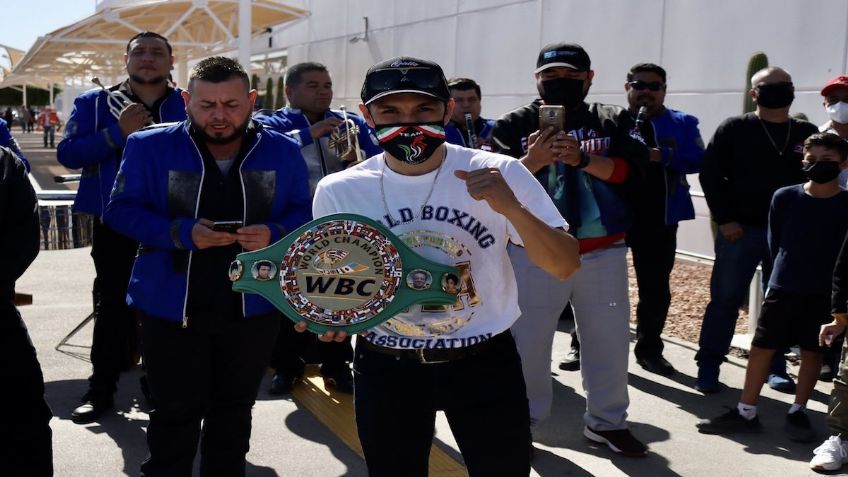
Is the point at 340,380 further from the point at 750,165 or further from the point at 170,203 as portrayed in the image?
the point at 750,165

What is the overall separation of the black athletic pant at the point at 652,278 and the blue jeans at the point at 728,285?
581 millimetres

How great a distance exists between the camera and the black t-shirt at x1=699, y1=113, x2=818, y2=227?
20.7 feet

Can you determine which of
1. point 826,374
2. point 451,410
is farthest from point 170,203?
point 826,374

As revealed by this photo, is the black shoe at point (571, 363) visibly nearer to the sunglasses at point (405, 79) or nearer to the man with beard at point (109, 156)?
the man with beard at point (109, 156)

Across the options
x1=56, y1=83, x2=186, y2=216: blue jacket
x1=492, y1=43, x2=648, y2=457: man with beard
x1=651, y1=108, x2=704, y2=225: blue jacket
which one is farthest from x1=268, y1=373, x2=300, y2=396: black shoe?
x1=651, y1=108, x2=704, y2=225: blue jacket

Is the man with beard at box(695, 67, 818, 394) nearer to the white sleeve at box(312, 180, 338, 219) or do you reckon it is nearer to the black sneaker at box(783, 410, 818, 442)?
the black sneaker at box(783, 410, 818, 442)

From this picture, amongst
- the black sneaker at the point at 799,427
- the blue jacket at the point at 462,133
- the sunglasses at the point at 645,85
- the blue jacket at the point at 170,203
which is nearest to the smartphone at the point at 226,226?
the blue jacket at the point at 170,203

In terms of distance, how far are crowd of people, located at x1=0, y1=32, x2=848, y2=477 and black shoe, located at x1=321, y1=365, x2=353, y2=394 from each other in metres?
0.01

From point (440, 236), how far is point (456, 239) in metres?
0.05

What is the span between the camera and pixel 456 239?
3010mm

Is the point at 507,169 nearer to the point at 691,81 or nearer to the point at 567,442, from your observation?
the point at 567,442

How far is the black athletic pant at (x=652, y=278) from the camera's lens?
7086mm

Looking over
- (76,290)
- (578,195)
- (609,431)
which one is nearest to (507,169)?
(578,195)

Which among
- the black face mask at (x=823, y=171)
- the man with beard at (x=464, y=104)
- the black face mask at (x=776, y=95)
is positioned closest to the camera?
the black face mask at (x=823, y=171)
